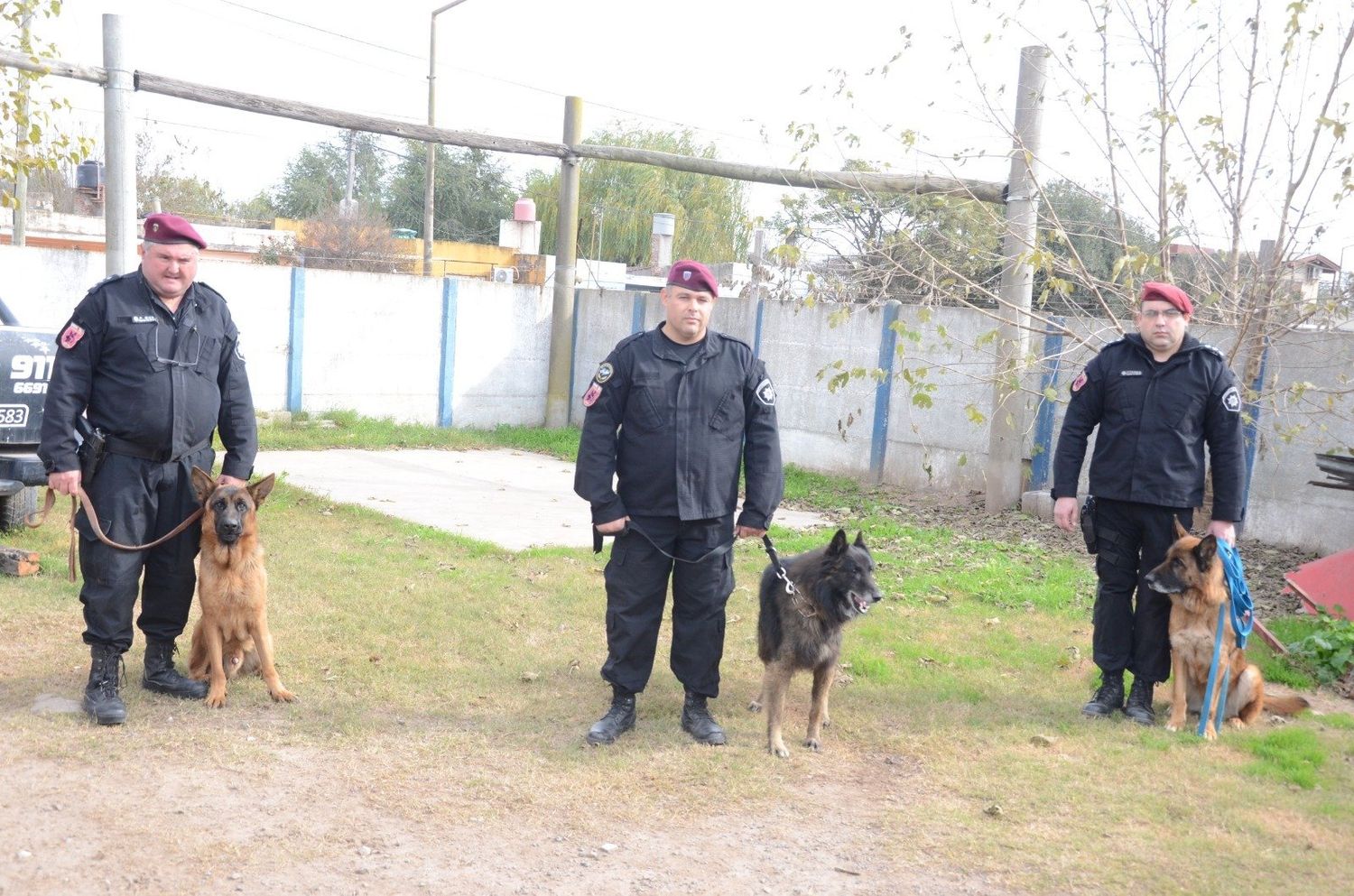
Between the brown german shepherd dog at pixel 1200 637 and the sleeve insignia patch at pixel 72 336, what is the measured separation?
474 cm

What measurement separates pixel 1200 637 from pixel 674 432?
2.58 metres

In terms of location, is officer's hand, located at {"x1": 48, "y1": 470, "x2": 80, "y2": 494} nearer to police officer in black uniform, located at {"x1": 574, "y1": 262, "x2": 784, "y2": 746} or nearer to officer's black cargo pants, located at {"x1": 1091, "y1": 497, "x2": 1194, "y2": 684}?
police officer in black uniform, located at {"x1": 574, "y1": 262, "x2": 784, "y2": 746}

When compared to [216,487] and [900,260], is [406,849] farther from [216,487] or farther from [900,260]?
[900,260]

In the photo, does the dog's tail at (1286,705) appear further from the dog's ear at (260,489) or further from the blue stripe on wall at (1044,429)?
the blue stripe on wall at (1044,429)

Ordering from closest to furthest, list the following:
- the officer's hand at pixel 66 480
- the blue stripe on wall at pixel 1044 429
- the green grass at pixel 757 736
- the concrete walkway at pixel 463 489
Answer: the green grass at pixel 757 736 → the officer's hand at pixel 66 480 → the concrete walkway at pixel 463 489 → the blue stripe on wall at pixel 1044 429

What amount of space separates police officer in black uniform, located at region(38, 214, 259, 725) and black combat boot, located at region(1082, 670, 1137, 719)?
418cm

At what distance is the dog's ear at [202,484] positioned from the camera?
492 cm

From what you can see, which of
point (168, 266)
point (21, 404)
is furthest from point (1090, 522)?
point (21, 404)

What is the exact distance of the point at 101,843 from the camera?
144 inches

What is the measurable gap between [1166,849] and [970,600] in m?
3.71

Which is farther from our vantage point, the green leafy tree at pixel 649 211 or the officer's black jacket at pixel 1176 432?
the green leafy tree at pixel 649 211

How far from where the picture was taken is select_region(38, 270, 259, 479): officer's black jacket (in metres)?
4.64

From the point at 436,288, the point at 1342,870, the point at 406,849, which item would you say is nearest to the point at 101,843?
the point at 406,849

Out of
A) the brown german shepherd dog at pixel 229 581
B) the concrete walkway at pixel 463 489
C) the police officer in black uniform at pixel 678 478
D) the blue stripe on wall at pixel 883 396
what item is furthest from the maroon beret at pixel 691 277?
the blue stripe on wall at pixel 883 396
